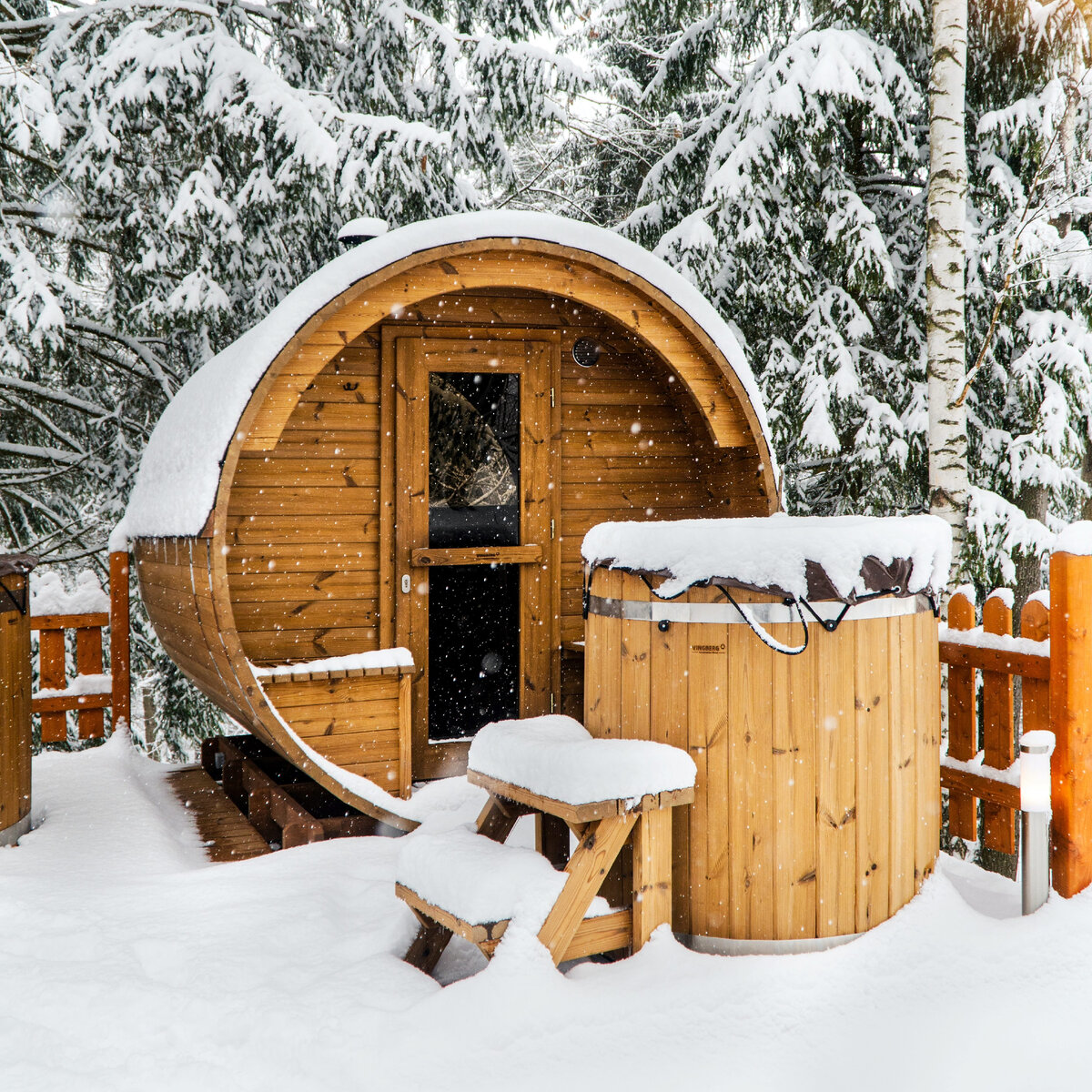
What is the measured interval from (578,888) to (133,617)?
761cm

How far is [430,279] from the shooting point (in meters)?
4.88

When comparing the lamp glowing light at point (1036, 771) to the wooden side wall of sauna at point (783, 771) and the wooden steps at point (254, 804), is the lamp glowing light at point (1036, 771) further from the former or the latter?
the wooden steps at point (254, 804)

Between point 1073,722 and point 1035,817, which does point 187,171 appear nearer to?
point 1073,722

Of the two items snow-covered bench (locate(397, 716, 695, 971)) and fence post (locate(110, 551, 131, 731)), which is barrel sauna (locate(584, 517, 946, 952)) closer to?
snow-covered bench (locate(397, 716, 695, 971))

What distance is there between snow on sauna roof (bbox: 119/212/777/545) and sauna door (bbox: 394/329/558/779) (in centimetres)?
90

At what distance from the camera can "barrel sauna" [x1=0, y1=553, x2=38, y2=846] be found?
4449mm

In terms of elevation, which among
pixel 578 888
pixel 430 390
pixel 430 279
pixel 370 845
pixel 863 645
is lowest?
pixel 370 845

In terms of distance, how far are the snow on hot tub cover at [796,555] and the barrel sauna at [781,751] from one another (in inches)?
0.7

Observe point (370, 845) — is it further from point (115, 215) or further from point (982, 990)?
point (115, 215)

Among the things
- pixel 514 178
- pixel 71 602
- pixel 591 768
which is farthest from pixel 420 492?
pixel 514 178

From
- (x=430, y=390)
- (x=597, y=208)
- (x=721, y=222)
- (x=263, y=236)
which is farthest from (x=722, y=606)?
(x=597, y=208)

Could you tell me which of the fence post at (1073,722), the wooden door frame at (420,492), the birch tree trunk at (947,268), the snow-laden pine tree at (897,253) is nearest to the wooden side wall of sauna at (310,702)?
the wooden door frame at (420,492)

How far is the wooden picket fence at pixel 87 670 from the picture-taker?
20.6 feet

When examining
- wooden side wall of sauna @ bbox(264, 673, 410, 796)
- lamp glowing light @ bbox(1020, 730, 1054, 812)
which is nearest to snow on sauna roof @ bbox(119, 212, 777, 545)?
wooden side wall of sauna @ bbox(264, 673, 410, 796)
